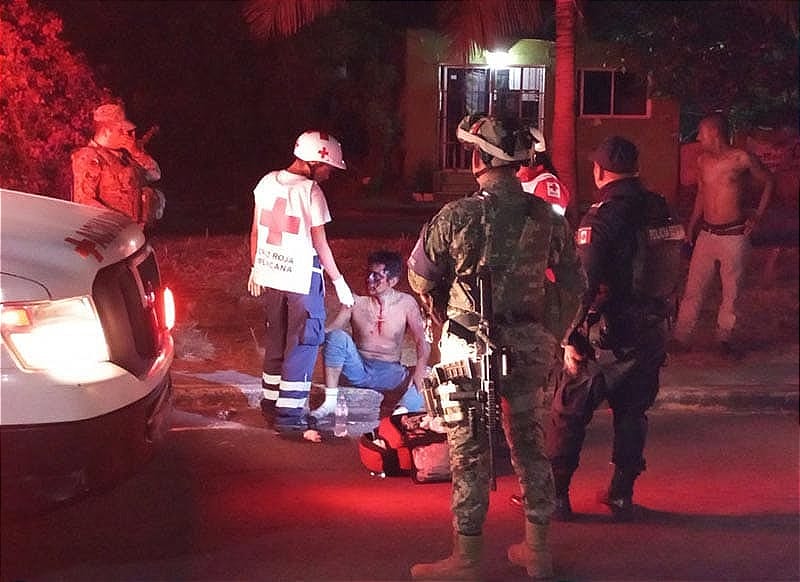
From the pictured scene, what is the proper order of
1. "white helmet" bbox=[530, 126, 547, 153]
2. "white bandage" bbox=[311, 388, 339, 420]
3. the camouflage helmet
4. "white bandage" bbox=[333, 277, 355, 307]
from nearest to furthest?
the camouflage helmet < "white helmet" bbox=[530, 126, 547, 153] < "white bandage" bbox=[333, 277, 355, 307] < "white bandage" bbox=[311, 388, 339, 420]

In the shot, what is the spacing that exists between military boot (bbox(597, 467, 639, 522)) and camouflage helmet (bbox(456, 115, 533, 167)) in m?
1.74

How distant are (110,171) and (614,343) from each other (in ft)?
11.6

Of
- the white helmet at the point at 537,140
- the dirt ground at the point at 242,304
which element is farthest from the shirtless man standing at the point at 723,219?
the white helmet at the point at 537,140

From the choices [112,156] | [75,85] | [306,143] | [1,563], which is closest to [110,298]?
[1,563]

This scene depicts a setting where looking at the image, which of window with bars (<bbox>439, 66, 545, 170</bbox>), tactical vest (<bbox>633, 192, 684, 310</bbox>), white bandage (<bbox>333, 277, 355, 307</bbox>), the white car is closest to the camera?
the white car

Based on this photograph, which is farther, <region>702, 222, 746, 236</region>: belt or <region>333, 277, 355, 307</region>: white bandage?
<region>702, 222, 746, 236</region>: belt

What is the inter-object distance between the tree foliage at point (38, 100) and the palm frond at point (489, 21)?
127 inches

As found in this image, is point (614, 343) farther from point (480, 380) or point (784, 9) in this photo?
point (784, 9)

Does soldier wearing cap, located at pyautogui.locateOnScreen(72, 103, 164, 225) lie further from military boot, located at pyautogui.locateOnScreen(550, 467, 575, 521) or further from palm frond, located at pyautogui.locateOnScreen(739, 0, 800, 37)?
palm frond, located at pyautogui.locateOnScreen(739, 0, 800, 37)

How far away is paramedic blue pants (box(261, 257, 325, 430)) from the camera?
7.14 metres

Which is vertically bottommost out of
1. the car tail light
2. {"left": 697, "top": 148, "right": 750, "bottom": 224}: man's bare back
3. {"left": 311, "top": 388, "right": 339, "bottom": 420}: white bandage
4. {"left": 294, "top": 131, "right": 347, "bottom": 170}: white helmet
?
{"left": 311, "top": 388, "right": 339, "bottom": 420}: white bandage

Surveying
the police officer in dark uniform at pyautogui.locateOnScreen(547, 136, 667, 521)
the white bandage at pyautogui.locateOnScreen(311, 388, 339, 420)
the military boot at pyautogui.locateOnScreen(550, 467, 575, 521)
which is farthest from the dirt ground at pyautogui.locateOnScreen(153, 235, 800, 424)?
the military boot at pyautogui.locateOnScreen(550, 467, 575, 521)

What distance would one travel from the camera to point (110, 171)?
761 centimetres

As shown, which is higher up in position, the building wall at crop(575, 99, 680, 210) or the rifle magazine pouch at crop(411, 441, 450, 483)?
the building wall at crop(575, 99, 680, 210)
